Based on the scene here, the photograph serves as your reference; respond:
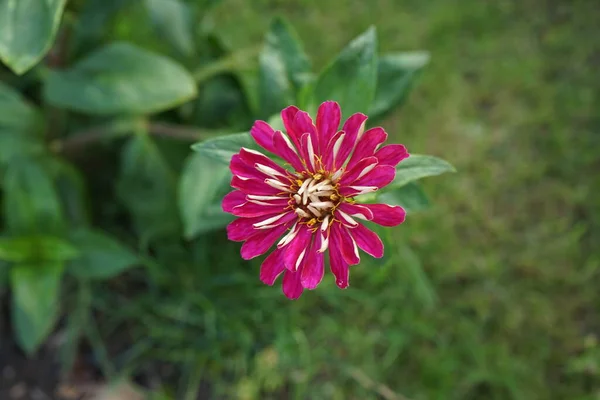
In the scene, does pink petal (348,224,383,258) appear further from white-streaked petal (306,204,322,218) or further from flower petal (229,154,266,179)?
flower petal (229,154,266,179)

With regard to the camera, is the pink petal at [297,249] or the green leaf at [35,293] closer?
the pink petal at [297,249]

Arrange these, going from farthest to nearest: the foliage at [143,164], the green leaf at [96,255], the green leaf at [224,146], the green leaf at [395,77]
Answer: the green leaf at [96,255], the green leaf at [395,77], the foliage at [143,164], the green leaf at [224,146]

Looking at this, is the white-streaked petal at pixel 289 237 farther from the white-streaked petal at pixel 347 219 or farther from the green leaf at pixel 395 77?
the green leaf at pixel 395 77

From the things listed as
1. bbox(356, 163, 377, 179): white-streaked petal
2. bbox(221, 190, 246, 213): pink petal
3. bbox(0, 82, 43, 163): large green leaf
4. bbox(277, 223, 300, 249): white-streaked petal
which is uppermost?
bbox(356, 163, 377, 179): white-streaked petal

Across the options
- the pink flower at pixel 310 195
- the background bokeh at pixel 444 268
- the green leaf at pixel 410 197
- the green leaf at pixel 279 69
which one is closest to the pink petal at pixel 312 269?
the pink flower at pixel 310 195

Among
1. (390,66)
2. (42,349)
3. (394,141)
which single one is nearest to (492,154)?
(394,141)

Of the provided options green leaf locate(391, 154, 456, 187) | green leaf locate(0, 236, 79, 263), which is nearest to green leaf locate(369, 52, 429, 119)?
green leaf locate(391, 154, 456, 187)

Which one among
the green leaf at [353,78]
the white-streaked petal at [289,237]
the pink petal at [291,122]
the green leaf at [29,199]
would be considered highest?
the green leaf at [353,78]
